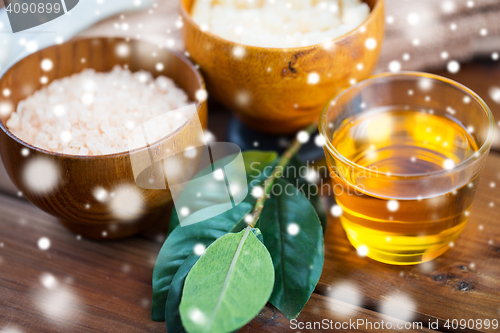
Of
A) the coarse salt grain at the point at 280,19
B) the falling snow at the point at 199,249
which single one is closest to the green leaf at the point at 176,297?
the falling snow at the point at 199,249

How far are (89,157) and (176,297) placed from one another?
140 mm

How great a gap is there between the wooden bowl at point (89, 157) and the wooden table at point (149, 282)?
3 cm

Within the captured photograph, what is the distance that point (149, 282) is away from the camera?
462 mm

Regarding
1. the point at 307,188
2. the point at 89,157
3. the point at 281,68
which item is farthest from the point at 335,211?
the point at 89,157

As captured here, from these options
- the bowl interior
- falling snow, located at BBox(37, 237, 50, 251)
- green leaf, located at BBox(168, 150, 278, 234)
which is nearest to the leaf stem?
green leaf, located at BBox(168, 150, 278, 234)

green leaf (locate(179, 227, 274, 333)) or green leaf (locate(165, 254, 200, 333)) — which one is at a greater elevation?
green leaf (locate(179, 227, 274, 333))

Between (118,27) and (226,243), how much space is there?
0.45 meters

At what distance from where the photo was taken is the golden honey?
411 millimetres

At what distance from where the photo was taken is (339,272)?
0.47 metres

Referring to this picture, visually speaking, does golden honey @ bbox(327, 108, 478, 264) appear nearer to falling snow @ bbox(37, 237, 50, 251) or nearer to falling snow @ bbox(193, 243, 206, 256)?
falling snow @ bbox(193, 243, 206, 256)

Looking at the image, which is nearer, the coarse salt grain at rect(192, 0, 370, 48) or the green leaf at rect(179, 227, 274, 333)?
the green leaf at rect(179, 227, 274, 333)

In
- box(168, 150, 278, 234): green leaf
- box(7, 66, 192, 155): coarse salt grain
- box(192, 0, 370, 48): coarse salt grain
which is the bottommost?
box(168, 150, 278, 234): green leaf

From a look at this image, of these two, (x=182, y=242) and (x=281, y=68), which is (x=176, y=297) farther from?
(x=281, y=68)

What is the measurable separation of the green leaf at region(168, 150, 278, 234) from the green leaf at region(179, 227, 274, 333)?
0.07m
